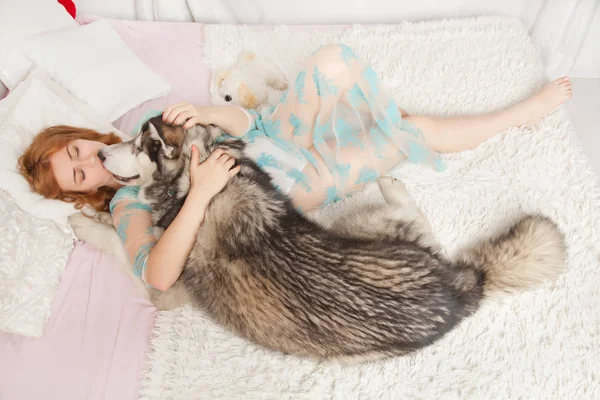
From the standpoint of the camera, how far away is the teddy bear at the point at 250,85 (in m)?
2.12

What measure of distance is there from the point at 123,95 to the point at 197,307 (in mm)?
1165

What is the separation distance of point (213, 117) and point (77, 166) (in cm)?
57

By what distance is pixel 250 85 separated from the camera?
2152 millimetres

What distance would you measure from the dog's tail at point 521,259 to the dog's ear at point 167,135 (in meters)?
1.13

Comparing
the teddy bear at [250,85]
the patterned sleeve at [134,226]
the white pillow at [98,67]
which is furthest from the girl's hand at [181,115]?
the white pillow at [98,67]

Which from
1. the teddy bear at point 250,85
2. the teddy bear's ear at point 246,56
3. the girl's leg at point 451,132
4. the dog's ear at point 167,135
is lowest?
the girl's leg at point 451,132

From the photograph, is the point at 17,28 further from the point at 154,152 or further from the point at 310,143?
the point at 310,143

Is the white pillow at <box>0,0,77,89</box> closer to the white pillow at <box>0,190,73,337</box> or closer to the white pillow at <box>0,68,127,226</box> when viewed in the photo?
the white pillow at <box>0,68,127,226</box>

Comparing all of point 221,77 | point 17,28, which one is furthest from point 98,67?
point 221,77

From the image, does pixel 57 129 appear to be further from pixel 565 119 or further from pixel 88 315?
pixel 565 119

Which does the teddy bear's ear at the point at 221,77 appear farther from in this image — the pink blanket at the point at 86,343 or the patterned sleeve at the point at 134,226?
the pink blanket at the point at 86,343

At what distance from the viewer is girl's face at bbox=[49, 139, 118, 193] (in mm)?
1660

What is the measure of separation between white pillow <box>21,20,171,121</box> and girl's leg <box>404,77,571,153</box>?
4.37ft

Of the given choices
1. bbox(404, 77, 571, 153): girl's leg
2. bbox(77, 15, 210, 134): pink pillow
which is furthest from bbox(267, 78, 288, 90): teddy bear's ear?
bbox(404, 77, 571, 153): girl's leg
